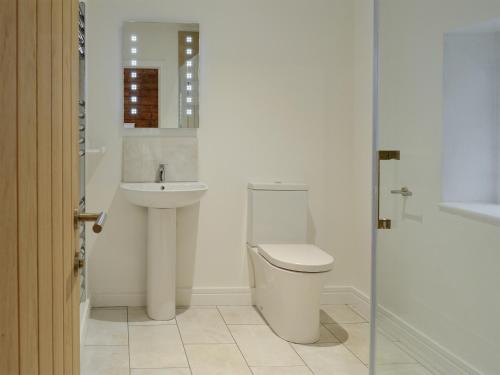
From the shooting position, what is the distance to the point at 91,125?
3.98 metres

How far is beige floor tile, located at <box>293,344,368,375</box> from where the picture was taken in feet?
9.78

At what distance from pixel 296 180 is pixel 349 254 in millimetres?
716

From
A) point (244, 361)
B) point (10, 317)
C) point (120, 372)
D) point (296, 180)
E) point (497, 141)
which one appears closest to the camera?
point (10, 317)

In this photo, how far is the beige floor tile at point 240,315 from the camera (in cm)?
384

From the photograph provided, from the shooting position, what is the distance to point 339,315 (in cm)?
405

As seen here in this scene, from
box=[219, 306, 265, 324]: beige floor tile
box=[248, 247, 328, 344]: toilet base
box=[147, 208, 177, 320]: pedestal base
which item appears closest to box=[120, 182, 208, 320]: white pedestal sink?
box=[147, 208, 177, 320]: pedestal base

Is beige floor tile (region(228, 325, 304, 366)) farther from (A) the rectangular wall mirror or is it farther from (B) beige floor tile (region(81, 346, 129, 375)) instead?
(A) the rectangular wall mirror

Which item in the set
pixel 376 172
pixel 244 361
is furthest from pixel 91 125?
pixel 376 172

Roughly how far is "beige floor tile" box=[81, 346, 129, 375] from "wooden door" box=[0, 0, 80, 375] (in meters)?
1.66

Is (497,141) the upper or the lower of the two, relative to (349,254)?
upper

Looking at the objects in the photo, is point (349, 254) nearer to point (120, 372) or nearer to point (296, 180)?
point (296, 180)

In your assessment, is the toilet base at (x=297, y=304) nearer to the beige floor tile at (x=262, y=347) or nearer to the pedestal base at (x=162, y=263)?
the beige floor tile at (x=262, y=347)

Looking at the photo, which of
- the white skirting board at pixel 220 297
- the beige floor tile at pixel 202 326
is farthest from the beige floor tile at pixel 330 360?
the white skirting board at pixel 220 297

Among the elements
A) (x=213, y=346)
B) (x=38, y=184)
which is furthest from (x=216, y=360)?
(x=38, y=184)
